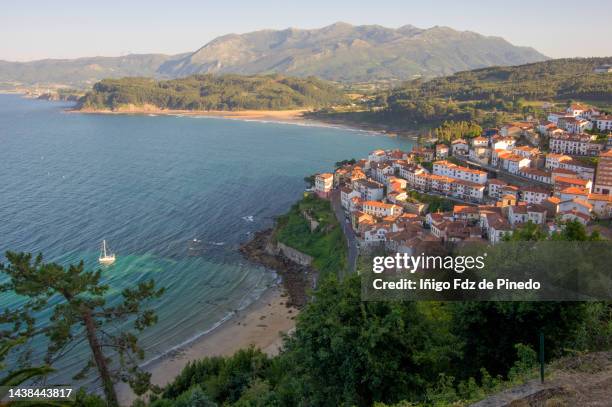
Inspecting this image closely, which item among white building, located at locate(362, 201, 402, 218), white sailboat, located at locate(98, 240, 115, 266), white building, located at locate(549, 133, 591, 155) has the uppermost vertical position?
white building, located at locate(549, 133, 591, 155)

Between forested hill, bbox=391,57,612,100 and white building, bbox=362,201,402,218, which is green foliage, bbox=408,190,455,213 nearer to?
white building, bbox=362,201,402,218

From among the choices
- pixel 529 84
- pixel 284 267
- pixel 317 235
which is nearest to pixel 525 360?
pixel 284 267

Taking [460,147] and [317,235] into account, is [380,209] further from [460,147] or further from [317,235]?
[460,147]

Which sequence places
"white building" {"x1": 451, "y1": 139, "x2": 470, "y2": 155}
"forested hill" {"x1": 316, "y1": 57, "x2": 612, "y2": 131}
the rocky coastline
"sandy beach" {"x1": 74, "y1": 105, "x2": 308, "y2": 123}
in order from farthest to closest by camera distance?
"sandy beach" {"x1": 74, "y1": 105, "x2": 308, "y2": 123}
"forested hill" {"x1": 316, "y1": 57, "x2": 612, "y2": 131}
"white building" {"x1": 451, "y1": 139, "x2": 470, "y2": 155}
the rocky coastline

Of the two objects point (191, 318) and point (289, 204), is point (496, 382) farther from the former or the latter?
point (289, 204)

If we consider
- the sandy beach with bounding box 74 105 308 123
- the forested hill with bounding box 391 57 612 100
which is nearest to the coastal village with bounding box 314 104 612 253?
the forested hill with bounding box 391 57 612 100

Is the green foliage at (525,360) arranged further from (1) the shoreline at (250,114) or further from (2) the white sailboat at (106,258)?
(1) the shoreline at (250,114)
